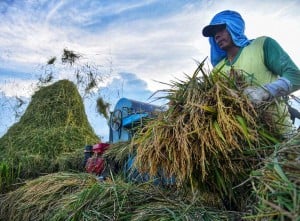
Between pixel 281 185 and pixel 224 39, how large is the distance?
1493 mm

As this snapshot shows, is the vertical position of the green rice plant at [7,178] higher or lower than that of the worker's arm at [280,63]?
lower

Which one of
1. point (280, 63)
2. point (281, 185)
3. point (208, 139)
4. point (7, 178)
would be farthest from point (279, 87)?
point (7, 178)

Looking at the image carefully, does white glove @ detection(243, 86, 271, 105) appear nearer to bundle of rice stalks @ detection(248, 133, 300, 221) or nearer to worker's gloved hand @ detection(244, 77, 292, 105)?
worker's gloved hand @ detection(244, 77, 292, 105)

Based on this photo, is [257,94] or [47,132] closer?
[257,94]

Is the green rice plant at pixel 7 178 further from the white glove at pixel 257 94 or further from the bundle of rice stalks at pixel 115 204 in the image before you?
the white glove at pixel 257 94

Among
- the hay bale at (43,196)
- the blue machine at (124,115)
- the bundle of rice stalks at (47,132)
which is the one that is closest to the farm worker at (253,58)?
the blue machine at (124,115)

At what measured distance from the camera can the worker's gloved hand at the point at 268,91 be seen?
1614mm

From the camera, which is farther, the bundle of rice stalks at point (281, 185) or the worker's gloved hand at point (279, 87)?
the worker's gloved hand at point (279, 87)

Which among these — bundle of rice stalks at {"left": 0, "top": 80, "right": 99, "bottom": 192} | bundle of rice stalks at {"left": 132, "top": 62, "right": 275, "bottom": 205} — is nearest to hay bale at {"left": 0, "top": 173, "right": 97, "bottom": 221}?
bundle of rice stalks at {"left": 132, "top": 62, "right": 275, "bottom": 205}

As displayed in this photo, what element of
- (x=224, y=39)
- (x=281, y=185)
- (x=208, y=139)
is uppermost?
(x=224, y=39)

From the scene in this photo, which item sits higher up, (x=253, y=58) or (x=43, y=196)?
(x=253, y=58)

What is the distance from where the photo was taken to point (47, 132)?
218 inches

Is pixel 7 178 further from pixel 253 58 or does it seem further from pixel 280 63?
A: pixel 280 63

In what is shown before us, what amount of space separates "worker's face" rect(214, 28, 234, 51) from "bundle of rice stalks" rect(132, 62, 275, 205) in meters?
0.74
